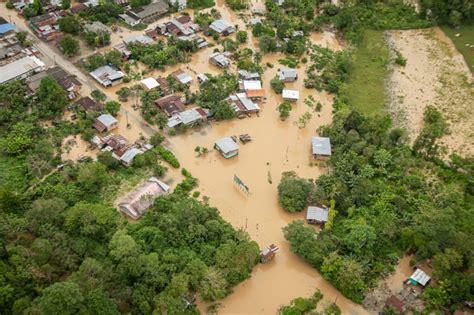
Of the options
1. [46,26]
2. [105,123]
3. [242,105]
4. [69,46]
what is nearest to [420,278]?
[242,105]

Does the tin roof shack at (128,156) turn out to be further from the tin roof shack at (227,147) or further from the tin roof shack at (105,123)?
the tin roof shack at (227,147)

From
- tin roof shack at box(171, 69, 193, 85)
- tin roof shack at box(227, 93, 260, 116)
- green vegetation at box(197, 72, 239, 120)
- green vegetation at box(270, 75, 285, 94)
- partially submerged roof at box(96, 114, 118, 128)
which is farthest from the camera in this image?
green vegetation at box(270, 75, 285, 94)

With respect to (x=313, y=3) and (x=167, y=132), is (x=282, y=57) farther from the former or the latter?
(x=167, y=132)

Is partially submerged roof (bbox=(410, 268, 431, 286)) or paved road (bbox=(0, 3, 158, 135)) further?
Answer: paved road (bbox=(0, 3, 158, 135))

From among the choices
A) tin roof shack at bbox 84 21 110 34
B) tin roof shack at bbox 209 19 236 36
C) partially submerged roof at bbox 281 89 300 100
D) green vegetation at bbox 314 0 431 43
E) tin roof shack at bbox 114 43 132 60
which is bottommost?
tin roof shack at bbox 114 43 132 60

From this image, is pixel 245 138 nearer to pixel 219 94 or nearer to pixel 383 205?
pixel 219 94

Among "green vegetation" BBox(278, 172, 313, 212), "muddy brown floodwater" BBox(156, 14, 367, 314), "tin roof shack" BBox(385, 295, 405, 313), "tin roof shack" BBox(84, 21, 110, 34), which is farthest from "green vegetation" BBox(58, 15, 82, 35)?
"tin roof shack" BBox(385, 295, 405, 313)

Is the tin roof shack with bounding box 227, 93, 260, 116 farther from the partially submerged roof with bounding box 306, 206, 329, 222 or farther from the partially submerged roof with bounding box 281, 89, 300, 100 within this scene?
the partially submerged roof with bounding box 306, 206, 329, 222
